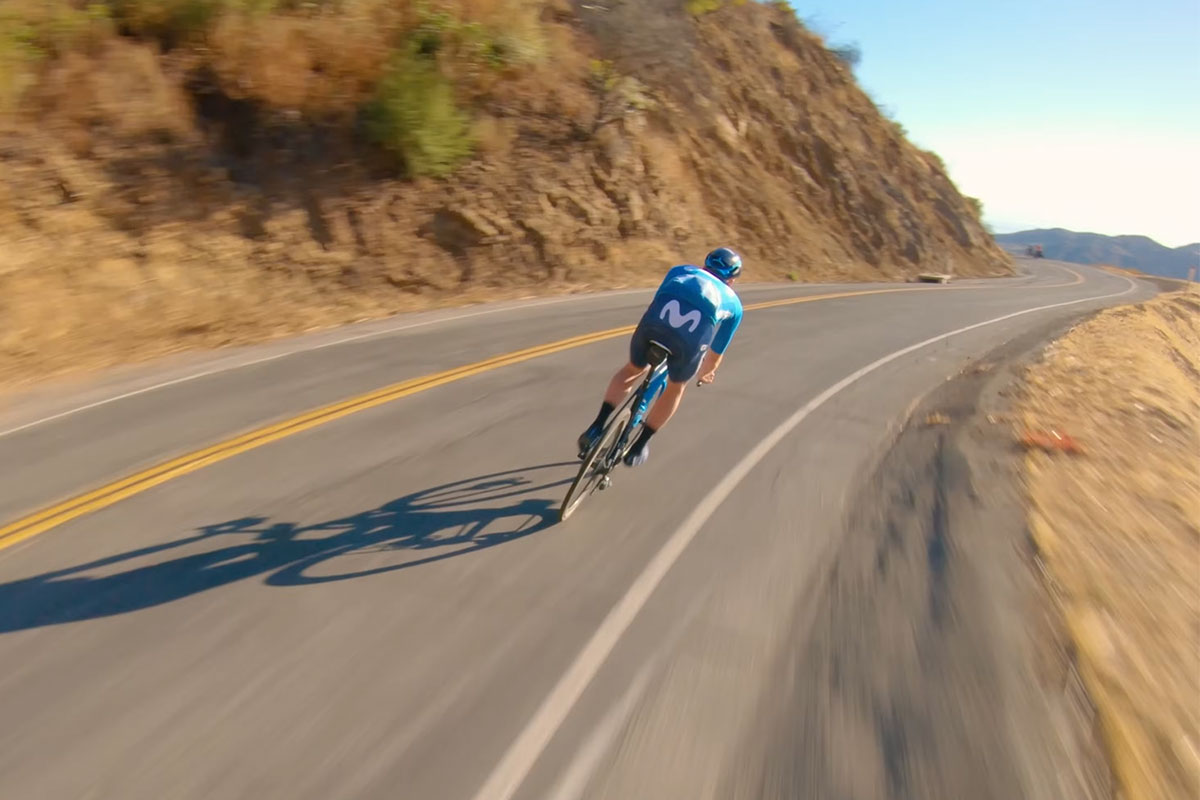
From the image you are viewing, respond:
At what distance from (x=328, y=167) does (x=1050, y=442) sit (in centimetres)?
1231

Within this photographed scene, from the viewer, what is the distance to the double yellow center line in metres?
5.75

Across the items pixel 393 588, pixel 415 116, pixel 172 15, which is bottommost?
pixel 393 588

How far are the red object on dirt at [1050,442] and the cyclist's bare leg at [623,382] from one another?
4.89m

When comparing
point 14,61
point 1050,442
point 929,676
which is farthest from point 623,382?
point 14,61

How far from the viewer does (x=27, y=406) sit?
843 cm

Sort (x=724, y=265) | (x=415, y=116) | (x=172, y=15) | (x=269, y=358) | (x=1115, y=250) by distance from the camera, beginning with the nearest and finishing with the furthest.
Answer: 1. (x=724, y=265)
2. (x=269, y=358)
3. (x=172, y=15)
4. (x=415, y=116)
5. (x=1115, y=250)

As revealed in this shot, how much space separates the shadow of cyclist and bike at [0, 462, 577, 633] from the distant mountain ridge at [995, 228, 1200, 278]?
124 m

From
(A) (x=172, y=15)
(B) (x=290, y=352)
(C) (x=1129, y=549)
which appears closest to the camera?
(C) (x=1129, y=549)

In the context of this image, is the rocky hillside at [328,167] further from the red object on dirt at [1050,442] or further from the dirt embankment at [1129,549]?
the dirt embankment at [1129,549]

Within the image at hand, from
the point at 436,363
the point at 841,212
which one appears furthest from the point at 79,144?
the point at 841,212

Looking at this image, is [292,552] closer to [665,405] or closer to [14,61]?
[665,405]

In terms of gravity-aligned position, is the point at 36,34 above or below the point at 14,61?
above

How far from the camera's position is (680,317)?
608 centimetres

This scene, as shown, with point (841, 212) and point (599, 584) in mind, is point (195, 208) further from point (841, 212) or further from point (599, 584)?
point (841, 212)
